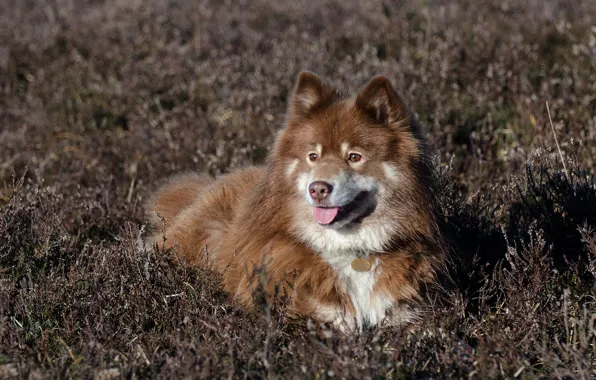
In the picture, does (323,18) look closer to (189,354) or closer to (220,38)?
(220,38)

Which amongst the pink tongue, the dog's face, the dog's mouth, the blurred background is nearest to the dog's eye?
the dog's face

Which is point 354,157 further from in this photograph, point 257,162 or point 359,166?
point 257,162

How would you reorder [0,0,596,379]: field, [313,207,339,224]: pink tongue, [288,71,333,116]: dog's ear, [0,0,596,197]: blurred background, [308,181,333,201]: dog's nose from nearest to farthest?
[0,0,596,379]: field, [308,181,333,201]: dog's nose, [313,207,339,224]: pink tongue, [288,71,333,116]: dog's ear, [0,0,596,197]: blurred background

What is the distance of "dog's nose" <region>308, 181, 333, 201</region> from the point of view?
3.50 meters

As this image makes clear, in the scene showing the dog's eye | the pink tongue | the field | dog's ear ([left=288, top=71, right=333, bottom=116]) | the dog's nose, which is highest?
dog's ear ([left=288, top=71, right=333, bottom=116])

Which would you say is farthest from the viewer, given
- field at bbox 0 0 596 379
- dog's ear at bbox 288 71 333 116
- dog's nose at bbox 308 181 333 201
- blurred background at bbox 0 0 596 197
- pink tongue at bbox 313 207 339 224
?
blurred background at bbox 0 0 596 197

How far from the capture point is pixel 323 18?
955 cm

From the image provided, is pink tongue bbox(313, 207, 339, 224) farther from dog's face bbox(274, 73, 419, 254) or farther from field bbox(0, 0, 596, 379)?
field bbox(0, 0, 596, 379)

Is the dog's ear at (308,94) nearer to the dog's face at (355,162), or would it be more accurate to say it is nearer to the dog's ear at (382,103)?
the dog's face at (355,162)

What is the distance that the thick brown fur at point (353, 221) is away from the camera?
365 centimetres

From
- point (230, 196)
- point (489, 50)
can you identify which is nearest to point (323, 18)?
point (489, 50)

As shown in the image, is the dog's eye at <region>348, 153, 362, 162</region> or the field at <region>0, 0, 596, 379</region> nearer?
the field at <region>0, 0, 596, 379</region>

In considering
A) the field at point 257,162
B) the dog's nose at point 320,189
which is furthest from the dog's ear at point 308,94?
the field at point 257,162

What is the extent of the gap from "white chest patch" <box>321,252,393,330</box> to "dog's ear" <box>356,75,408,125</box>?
2.61ft
